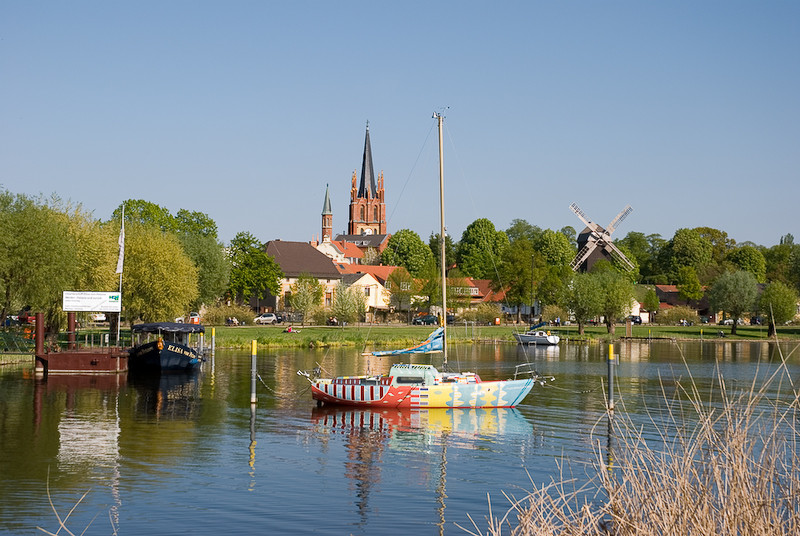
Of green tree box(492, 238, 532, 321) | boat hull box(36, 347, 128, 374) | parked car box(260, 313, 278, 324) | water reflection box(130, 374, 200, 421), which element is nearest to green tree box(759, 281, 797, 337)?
green tree box(492, 238, 532, 321)

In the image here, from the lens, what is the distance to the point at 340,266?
155125 millimetres

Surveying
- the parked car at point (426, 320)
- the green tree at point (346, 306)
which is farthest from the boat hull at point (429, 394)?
the parked car at point (426, 320)

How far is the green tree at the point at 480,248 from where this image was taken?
148 meters

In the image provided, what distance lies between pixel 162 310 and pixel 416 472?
1675 inches

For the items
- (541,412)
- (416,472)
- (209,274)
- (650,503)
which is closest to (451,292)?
(209,274)

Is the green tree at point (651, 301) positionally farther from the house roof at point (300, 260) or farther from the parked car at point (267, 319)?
the parked car at point (267, 319)

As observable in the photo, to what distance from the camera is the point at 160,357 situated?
50688 mm

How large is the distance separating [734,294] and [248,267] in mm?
60256

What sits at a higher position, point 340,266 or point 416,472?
point 340,266

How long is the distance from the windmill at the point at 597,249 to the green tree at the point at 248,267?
177 feet

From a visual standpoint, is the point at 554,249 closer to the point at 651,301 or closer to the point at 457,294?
the point at 651,301

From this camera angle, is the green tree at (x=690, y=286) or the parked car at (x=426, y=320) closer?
the parked car at (x=426, y=320)

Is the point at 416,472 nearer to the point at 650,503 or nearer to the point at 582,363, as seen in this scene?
the point at 650,503

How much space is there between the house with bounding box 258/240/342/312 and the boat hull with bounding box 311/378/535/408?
89928 millimetres
